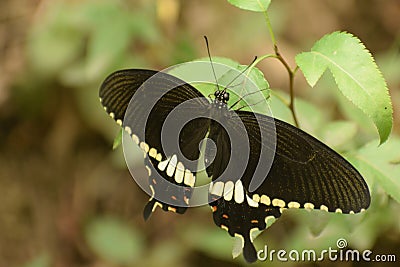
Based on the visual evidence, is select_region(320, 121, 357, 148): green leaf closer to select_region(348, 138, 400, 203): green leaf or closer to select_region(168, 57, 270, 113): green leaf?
select_region(348, 138, 400, 203): green leaf

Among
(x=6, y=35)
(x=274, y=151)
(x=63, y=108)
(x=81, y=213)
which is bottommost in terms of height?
(x=81, y=213)

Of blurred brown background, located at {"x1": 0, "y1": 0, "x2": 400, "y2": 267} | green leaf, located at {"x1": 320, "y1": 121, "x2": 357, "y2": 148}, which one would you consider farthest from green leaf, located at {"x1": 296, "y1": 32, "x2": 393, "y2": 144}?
blurred brown background, located at {"x1": 0, "y1": 0, "x2": 400, "y2": 267}

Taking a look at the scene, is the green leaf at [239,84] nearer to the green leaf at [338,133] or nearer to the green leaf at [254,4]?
the green leaf at [254,4]

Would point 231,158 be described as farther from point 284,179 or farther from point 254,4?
point 254,4

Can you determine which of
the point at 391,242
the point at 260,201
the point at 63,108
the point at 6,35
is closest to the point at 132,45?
the point at 63,108

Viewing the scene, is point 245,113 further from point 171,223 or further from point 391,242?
point 171,223
